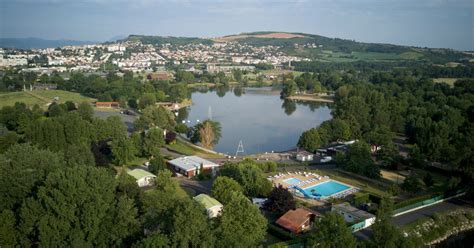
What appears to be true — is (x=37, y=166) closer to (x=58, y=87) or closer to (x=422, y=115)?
(x=422, y=115)

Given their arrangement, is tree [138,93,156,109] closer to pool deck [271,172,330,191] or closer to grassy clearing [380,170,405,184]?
pool deck [271,172,330,191]

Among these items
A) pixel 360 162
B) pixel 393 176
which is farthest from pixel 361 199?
pixel 393 176

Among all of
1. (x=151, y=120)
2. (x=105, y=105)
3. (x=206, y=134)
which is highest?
(x=151, y=120)

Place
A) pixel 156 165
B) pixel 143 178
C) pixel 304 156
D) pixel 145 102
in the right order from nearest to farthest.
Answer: pixel 143 178, pixel 156 165, pixel 304 156, pixel 145 102

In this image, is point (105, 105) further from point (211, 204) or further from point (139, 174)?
point (211, 204)

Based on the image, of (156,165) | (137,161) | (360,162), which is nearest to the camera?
(156,165)

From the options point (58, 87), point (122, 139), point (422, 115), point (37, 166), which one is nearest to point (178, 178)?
point (122, 139)

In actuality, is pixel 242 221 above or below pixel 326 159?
above
